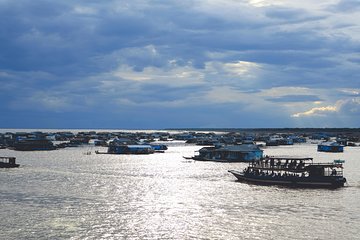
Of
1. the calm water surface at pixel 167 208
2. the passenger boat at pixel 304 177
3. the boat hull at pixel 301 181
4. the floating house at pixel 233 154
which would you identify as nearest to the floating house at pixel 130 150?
the floating house at pixel 233 154

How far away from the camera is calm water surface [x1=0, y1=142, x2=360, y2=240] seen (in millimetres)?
40094

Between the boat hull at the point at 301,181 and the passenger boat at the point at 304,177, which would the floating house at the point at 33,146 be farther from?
the boat hull at the point at 301,181

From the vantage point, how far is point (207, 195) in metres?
60.0

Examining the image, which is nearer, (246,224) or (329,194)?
(246,224)

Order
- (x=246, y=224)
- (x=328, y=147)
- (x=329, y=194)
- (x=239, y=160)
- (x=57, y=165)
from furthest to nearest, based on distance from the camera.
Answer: (x=328, y=147) → (x=239, y=160) → (x=57, y=165) → (x=329, y=194) → (x=246, y=224)

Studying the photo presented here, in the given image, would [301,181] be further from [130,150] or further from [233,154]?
[130,150]

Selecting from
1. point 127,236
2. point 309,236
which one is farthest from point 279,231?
point 127,236

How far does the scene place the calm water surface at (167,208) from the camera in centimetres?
4009

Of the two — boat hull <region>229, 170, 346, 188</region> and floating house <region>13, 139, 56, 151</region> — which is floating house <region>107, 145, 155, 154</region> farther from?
boat hull <region>229, 170, 346, 188</region>

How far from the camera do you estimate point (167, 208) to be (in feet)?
167

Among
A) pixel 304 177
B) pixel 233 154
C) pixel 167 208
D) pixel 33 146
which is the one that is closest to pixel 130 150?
pixel 33 146

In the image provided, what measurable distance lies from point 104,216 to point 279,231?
54.0 feet

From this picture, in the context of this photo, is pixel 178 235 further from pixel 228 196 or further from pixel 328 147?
pixel 328 147

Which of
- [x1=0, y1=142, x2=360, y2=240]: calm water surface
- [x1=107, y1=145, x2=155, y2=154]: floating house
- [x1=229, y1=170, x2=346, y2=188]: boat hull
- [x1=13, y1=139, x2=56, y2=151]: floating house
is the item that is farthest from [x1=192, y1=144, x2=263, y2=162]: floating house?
[x1=13, y1=139, x2=56, y2=151]: floating house
